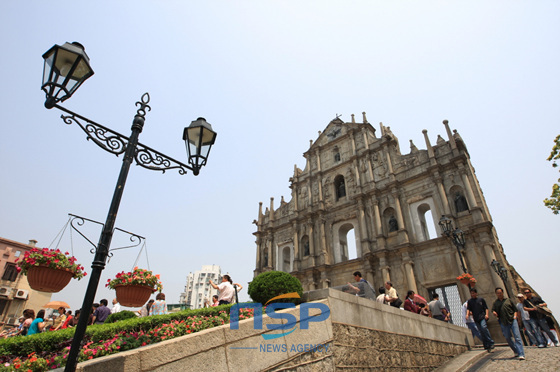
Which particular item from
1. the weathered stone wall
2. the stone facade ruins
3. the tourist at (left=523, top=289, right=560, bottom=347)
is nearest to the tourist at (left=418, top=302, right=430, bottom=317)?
the weathered stone wall

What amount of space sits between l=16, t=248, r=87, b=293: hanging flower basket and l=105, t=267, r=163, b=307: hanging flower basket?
3.35 feet

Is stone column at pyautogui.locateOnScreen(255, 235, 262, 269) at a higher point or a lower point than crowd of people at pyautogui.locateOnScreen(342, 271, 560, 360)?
higher

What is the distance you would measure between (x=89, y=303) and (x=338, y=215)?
21.8 m

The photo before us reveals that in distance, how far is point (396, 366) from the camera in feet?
22.4

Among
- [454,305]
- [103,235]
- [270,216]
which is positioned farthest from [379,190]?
[103,235]

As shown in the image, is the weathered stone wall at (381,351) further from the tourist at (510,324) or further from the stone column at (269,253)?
the stone column at (269,253)

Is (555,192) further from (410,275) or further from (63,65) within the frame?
(63,65)

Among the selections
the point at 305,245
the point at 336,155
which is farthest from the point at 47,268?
the point at 336,155

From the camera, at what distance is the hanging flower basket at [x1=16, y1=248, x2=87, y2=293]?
5051mm

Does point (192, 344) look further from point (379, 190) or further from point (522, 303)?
point (379, 190)

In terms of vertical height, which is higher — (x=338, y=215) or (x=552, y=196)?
(x=338, y=215)

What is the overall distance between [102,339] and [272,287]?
10.8 feet

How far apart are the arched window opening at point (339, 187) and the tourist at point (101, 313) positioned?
61.4ft

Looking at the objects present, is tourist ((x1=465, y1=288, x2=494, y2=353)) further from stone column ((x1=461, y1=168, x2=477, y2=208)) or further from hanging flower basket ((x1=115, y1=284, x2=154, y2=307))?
stone column ((x1=461, y1=168, x2=477, y2=208))
